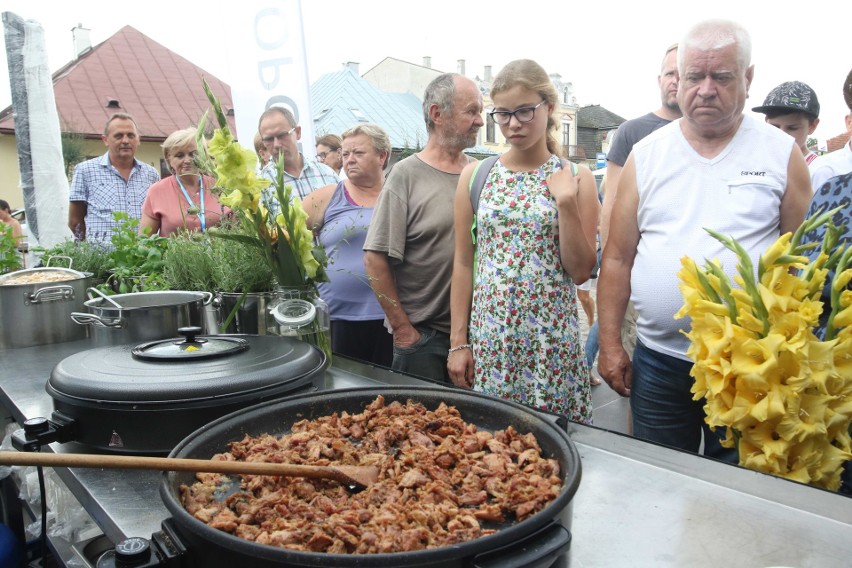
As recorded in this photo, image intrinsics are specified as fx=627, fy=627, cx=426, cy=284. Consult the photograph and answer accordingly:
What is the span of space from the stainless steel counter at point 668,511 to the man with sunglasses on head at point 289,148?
2636mm

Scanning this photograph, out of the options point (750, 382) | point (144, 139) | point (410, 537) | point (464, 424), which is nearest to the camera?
point (410, 537)

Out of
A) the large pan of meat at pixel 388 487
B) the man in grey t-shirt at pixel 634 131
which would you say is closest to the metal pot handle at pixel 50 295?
the large pan of meat at pixel 388 487

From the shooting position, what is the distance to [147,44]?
83.2ft

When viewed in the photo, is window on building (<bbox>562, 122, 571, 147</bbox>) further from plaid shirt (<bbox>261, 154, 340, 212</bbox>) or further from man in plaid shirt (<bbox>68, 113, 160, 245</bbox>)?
plaid shirt (<bbox>261, 154, 340, 212</bbox>)

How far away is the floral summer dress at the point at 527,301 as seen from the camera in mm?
2371

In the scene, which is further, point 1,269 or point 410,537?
point 1,269

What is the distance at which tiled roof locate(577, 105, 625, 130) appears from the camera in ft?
164

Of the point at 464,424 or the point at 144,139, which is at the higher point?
the point at 144,139

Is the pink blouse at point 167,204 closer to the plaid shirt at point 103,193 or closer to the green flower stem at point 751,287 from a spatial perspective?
the plaid shirt at point 103,193

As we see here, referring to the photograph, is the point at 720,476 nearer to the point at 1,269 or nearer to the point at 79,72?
the point at 1,269

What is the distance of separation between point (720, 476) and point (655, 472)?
120 millimetres

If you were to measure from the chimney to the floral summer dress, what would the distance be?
92.0ft

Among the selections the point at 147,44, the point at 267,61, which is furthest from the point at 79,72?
the point at 267,61

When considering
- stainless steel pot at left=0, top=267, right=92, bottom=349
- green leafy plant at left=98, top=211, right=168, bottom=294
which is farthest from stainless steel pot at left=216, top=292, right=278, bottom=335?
stainless steel pot at left=0, top=267, right=92, bottom=349
